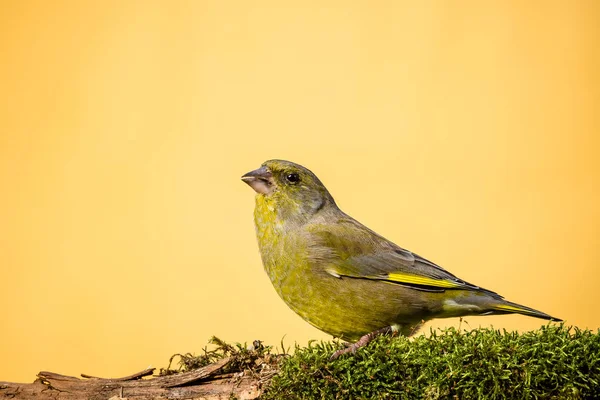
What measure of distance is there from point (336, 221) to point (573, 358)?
6.24ft

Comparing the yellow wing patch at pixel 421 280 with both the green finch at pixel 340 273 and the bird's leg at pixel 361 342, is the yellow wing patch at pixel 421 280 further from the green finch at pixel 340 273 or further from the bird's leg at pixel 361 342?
the bird's leg at pixel 361 342

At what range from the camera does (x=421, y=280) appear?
13.3ft

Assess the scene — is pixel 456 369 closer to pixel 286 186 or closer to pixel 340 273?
pixel 340 273

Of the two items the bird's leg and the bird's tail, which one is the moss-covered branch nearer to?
the bird's leg

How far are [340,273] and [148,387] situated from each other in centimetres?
131

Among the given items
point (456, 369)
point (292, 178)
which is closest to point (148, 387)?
point (456, 369)

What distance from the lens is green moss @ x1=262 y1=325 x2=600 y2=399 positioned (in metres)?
2.84

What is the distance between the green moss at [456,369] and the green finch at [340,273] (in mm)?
548

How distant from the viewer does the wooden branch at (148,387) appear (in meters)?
3.09

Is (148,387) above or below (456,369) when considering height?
above

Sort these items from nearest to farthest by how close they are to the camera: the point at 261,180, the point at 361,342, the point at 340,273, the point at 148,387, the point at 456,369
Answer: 1. the point at 456,369
2. the point at 148,387
3. the point at 361,342
4. the point at 340,273
5. the point at 261,180

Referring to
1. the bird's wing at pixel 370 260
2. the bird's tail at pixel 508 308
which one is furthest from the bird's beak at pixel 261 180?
the bird's tail at pixel 508 308

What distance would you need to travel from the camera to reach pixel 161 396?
309cm

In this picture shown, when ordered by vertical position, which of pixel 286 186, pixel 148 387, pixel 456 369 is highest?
pixel 286 186
